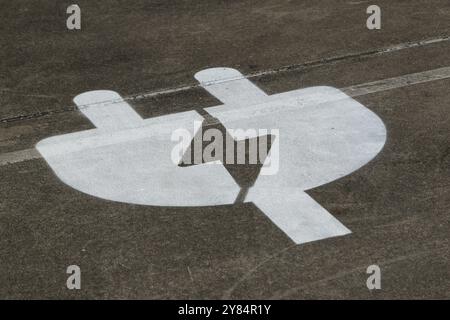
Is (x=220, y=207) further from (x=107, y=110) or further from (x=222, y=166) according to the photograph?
(x=107, y=110)

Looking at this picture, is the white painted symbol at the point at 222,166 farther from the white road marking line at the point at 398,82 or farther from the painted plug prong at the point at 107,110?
the white road marking line at the point at 398,82

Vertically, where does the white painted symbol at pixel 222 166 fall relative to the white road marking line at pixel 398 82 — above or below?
below

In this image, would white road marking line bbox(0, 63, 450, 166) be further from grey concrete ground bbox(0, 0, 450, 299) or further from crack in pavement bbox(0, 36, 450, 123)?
crack in pavement bbox(0, 36, 450, 123)

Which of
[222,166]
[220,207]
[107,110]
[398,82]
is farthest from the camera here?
[398,82]

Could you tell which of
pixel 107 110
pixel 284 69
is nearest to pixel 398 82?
pixel 284 69

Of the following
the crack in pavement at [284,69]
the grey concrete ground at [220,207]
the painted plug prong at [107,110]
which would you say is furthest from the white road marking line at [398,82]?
the painted plug prong at [107,110]
